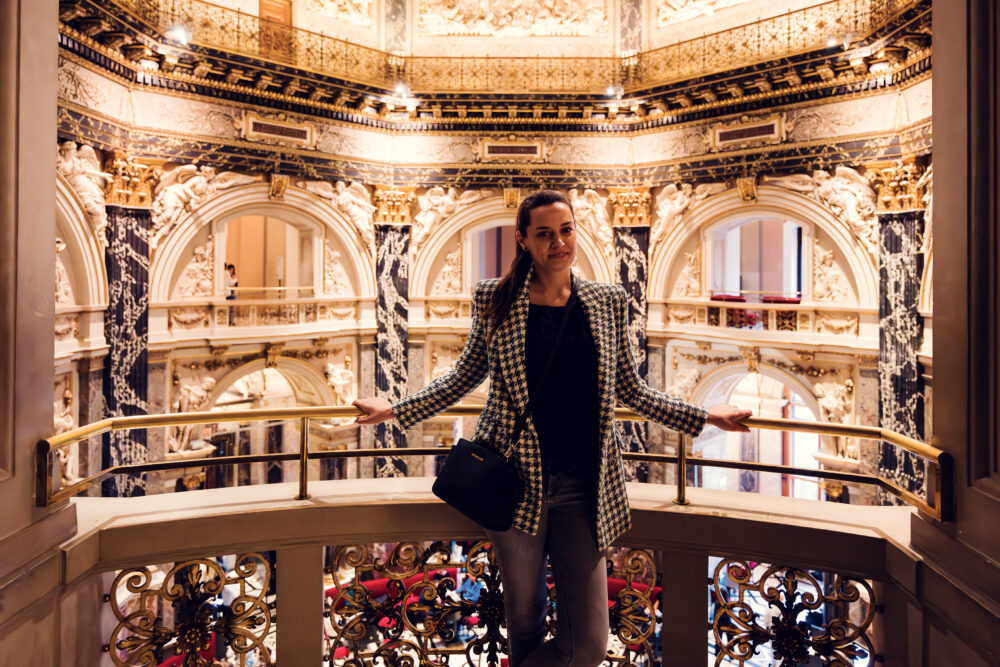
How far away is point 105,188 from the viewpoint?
35.3 feet

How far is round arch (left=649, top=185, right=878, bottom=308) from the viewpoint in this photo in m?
11.6

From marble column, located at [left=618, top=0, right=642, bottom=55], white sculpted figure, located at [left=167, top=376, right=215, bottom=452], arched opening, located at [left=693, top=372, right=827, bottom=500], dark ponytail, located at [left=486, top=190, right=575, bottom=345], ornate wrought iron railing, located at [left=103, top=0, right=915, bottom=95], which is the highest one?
marble column, located at [left=618, top=0, right=642, bottom=55]

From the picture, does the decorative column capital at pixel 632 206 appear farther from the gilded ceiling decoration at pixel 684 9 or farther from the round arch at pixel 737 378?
the gilded ceiling decoration at pixel 684 9

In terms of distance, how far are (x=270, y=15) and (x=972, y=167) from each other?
13853mm

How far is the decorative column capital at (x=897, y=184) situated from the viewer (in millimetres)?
10547

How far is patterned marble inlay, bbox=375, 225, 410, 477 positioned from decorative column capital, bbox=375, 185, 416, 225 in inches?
5.8

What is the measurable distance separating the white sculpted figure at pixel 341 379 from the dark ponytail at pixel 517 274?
482 inches

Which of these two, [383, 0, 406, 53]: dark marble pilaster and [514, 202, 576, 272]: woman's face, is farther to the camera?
[383, 0, 406, 53]: dark marble pilaster

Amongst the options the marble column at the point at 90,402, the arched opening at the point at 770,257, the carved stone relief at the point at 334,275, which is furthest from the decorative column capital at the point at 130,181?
the arched opening at the point at 770,257

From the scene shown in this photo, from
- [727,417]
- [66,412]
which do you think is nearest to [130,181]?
[66,412]

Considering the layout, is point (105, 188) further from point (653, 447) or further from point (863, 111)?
point (863, 111)

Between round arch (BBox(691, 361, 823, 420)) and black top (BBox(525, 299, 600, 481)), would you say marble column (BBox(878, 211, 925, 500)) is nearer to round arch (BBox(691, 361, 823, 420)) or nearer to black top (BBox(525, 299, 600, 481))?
round arch (BBox(691, 361, 823, 420))

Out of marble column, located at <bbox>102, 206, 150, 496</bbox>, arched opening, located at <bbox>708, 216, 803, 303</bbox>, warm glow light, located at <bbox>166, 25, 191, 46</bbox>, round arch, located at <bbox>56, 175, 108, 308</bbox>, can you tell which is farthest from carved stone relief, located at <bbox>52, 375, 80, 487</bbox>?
arched opening, located at <bbox>708, 216, 803, 303</bbox>

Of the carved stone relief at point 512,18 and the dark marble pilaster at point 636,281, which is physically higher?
the carved stone relief at point 512,18
